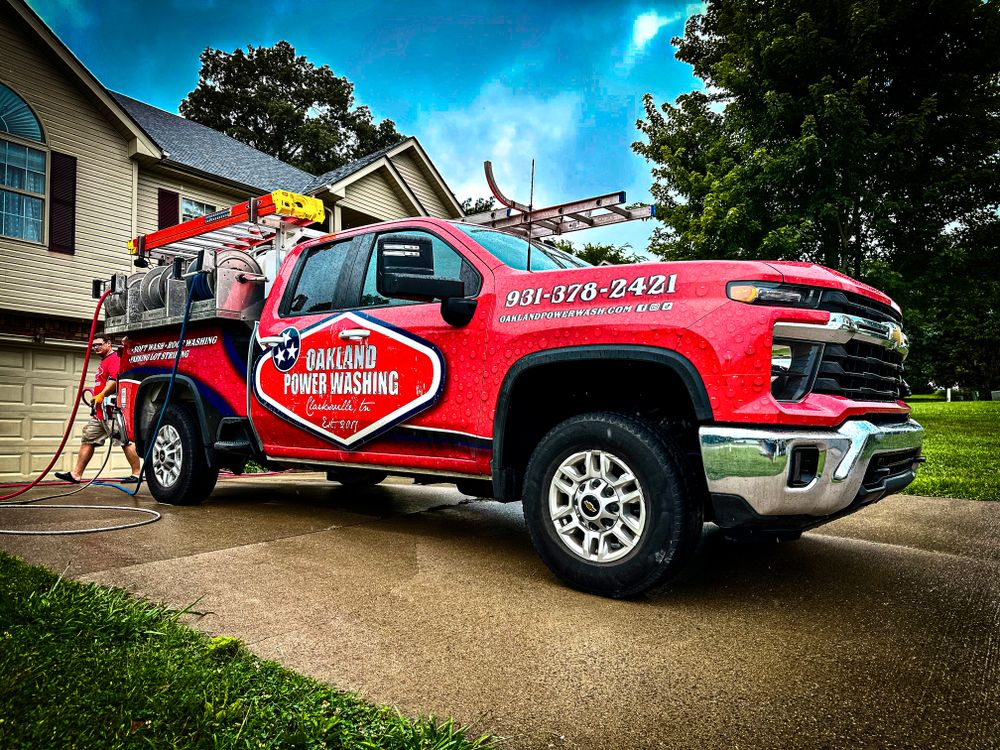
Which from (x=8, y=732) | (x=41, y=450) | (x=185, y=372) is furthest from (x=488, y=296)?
(x=41, y=450)

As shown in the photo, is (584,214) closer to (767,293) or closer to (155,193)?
(767,293)

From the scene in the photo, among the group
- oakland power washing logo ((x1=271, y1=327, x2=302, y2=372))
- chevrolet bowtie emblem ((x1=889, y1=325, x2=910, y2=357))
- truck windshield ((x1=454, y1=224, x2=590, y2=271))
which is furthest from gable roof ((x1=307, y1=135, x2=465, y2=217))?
chevrolet bowtie emblem ((x1=889, y1=325, x2=910, y2=357))

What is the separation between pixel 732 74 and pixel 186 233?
11.3m

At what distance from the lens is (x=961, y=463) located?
28.9ft

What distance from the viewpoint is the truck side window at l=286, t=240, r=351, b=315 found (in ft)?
15.4

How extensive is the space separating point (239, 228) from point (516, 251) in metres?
3.52

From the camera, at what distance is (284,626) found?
2729mm

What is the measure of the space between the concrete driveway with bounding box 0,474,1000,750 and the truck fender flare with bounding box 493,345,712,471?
839 mm

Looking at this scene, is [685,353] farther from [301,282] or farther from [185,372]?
[185,372]

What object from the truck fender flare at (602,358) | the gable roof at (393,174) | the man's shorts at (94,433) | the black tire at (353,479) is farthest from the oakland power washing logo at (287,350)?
the gable roof at (393,174)

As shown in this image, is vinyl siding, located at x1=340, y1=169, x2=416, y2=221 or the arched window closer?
the arched window

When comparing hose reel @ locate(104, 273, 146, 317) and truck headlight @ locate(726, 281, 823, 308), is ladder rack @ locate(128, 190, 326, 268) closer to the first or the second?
hose reel @ locate(104, 273, 146, 317)

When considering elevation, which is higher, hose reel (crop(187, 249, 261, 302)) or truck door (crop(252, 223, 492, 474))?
hose reel (crop(187, 249, 261, 302))

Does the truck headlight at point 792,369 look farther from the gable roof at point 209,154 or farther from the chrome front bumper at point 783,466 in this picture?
the gable roof at point 209,154
